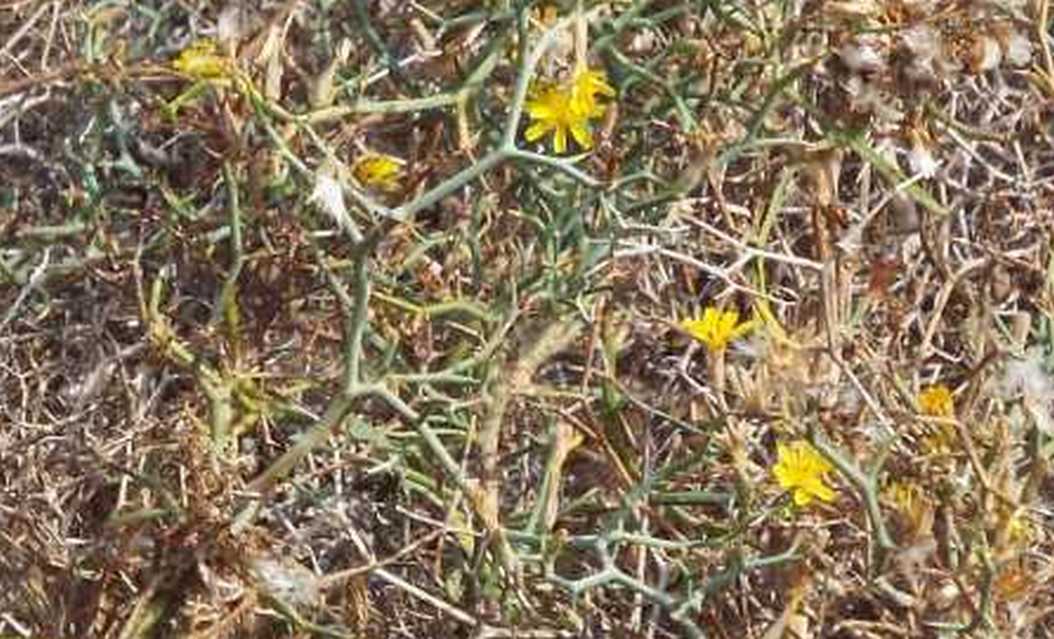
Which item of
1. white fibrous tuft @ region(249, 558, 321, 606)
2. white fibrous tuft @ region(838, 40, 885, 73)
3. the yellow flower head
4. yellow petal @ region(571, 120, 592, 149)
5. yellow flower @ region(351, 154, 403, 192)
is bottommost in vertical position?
white fibrous tuft @ region(249, 558, 321, 606)

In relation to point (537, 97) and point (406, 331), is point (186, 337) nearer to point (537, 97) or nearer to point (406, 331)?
point (406, 331)

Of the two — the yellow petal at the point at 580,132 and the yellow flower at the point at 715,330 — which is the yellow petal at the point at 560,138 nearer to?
the yellow petal at the point at 580,132

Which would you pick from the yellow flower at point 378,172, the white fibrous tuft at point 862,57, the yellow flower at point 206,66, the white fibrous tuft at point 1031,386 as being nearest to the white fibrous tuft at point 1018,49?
the white fibrous tuft at point 862,57

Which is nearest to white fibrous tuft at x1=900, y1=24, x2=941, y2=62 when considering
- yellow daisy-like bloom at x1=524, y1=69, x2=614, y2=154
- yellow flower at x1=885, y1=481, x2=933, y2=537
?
yellow daisy-like bloom at x1=524, y1=69, x2=614, y2=154

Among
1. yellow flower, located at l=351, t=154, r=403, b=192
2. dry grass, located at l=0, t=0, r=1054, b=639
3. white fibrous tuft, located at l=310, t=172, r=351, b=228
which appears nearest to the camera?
white fibrous tuft, located at l=310, t=172, r=351, b=228

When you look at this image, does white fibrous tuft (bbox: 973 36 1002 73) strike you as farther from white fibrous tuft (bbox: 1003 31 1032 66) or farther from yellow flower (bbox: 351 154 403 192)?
yellow flower (bbox: 351 154 403 192)
